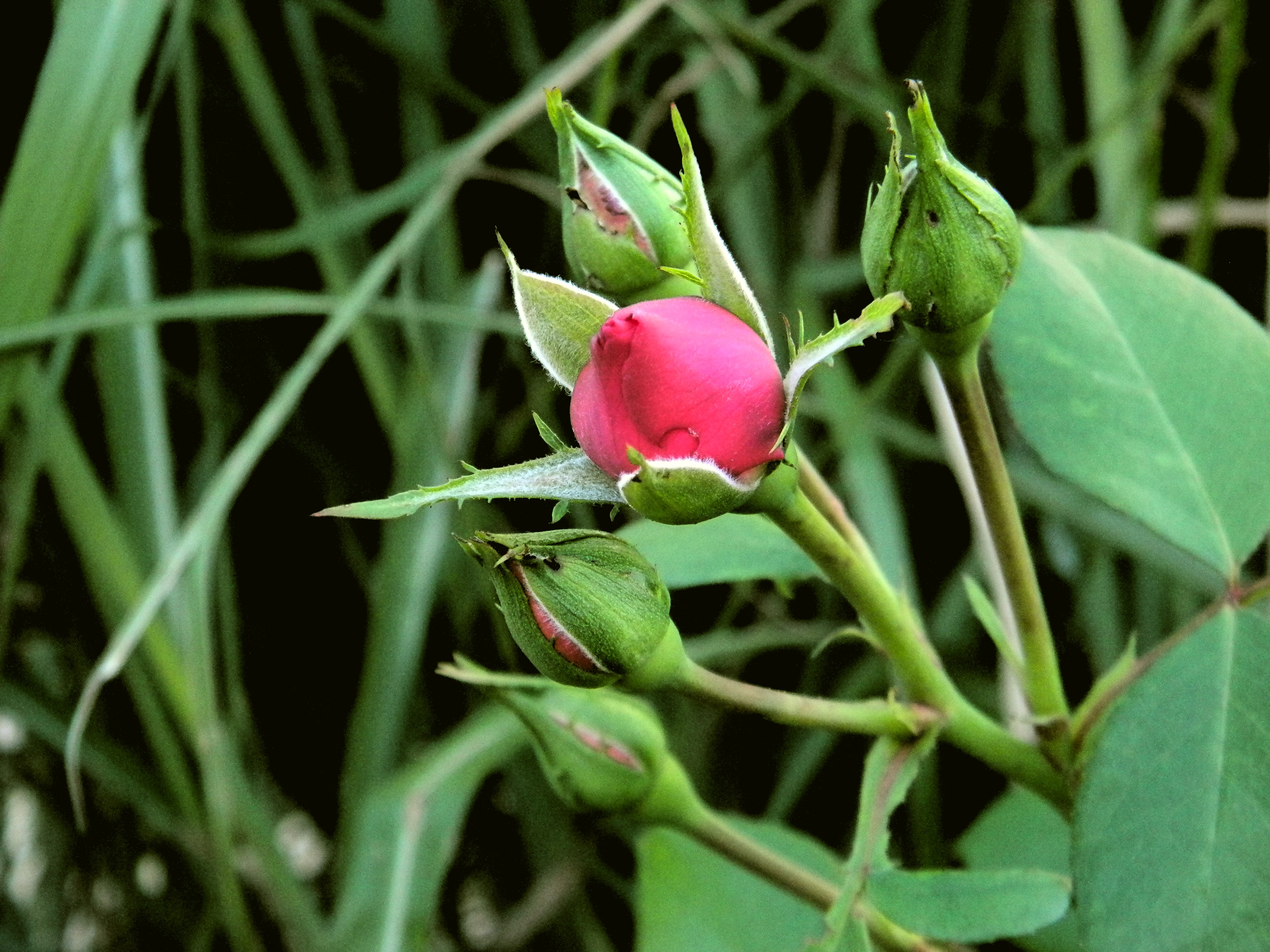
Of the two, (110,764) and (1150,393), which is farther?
(110,764)

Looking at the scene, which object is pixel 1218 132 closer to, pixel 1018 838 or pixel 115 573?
pixel 1018 838

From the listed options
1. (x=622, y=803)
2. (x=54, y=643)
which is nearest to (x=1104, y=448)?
(x=622, y=803)

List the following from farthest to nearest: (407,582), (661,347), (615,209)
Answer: (407,582) → (615,209) → (661,347)

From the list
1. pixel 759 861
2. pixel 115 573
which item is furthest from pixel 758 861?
pixel 115 573

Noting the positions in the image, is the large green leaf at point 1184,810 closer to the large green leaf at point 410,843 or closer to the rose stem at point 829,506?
the rose stem at point 829,506

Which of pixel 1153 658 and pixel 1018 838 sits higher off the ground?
pixel 1153 658

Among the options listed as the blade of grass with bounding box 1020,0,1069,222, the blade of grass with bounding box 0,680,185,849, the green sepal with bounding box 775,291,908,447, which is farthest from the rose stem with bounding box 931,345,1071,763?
the blade of grass with bounding box 0,680,185,849

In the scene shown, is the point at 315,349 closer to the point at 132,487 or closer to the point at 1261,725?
the point at 132,487
